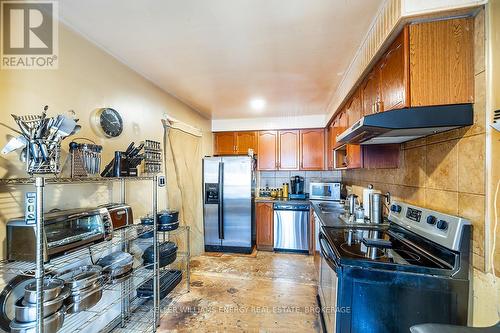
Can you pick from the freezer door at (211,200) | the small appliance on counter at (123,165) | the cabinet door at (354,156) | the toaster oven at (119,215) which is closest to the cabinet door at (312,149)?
the cabinet door at (354,156)

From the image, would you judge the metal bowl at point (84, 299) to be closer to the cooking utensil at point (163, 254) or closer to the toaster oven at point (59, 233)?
the toaster oven at point (59, 233)

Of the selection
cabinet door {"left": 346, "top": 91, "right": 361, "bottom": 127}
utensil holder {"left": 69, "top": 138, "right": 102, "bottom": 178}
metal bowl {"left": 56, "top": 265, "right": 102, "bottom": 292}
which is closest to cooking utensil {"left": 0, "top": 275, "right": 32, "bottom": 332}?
metal bowl {"left": 56, "top": 265, "right": 102, "bottom": 292}

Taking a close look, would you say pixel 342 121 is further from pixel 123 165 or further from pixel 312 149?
pixel 123 165

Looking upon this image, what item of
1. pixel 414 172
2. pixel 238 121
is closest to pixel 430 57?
pixel 414 172

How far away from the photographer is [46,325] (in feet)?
3.70

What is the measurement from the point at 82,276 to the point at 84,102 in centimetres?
119

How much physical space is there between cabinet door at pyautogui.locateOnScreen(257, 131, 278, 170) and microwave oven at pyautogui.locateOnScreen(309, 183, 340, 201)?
0.79 metres

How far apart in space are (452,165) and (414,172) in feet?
1.33

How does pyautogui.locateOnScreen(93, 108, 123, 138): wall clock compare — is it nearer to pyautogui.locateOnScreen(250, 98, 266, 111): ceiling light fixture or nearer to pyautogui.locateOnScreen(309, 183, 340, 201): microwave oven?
pyautogui.locateOnScreen(250, 98, 266, 111): ceiling light fixture

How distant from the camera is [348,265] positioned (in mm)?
1263

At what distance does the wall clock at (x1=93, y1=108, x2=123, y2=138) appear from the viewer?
5.79ft

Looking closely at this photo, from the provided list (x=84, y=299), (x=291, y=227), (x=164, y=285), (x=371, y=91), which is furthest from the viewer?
(x=291, y=227)

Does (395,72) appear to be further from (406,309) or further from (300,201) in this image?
(300,201)

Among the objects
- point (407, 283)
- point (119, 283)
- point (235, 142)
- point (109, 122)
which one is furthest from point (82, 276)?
point (235, 142)
